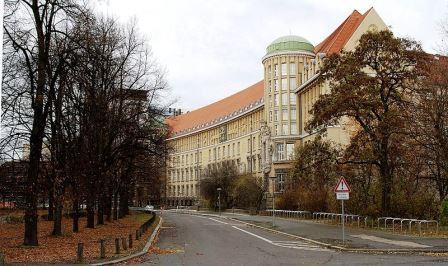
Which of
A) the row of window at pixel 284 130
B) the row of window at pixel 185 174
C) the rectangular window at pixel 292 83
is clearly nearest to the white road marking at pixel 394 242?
the row of window at pixel 284 130

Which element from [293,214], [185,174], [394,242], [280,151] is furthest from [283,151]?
[394,242]

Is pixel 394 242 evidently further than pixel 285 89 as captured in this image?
No

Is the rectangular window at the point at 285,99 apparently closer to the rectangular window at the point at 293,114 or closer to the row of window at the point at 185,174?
the rectangular window at the point at 293,114

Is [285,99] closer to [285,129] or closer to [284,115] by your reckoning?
[284,115]

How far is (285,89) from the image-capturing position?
88562 mm

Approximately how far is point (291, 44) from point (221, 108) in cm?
4352

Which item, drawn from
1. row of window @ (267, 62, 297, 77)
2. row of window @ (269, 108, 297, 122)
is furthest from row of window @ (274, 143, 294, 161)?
row of window @ (267, 62, 297, 77)

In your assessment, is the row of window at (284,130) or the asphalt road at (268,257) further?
the row of window at (284,130)

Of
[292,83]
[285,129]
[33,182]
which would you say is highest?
[292,83]

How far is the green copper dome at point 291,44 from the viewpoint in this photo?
87750 millimetres

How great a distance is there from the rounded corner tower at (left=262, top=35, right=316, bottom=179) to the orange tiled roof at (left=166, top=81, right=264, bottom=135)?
13.1m

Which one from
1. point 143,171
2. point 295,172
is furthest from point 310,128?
point 143,171

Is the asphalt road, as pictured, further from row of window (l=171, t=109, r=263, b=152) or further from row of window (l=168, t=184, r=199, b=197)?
row of window (l=168, t=184, r=199, b=197)

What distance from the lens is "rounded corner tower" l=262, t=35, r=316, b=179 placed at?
286 feet
